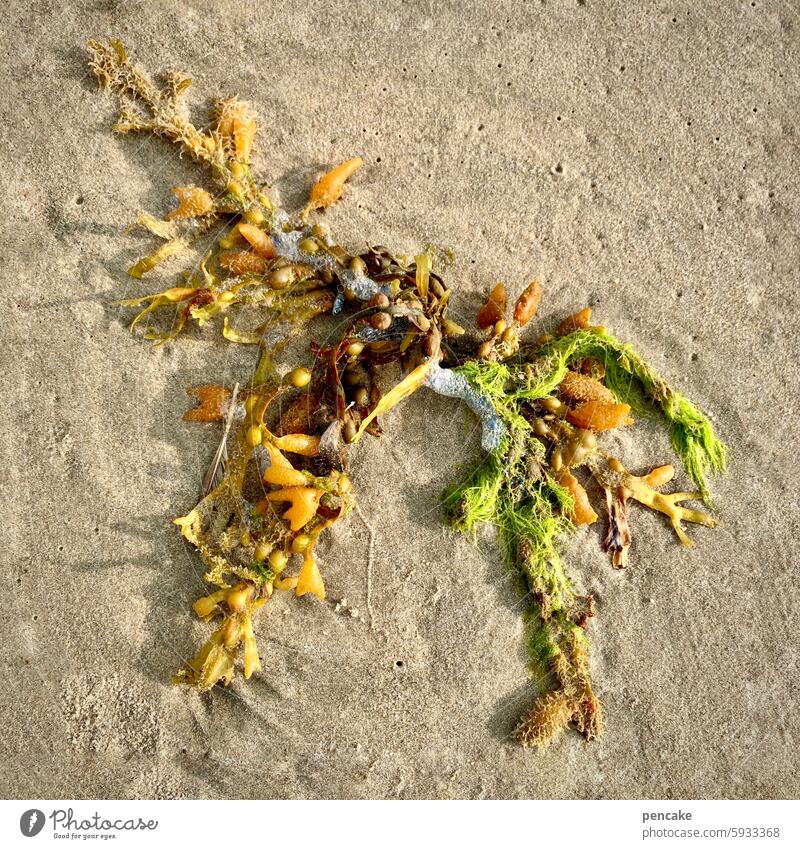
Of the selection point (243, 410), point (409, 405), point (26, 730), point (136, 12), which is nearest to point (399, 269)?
point (409, 405)

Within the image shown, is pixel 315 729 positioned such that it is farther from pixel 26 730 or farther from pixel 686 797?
pixel 686 797

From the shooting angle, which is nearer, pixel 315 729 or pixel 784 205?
pixel 315 729

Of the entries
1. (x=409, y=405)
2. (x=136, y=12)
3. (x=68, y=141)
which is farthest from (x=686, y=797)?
(x=136, y=12)

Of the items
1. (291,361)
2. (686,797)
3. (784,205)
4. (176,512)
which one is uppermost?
(784,205)

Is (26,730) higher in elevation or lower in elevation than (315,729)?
lower
